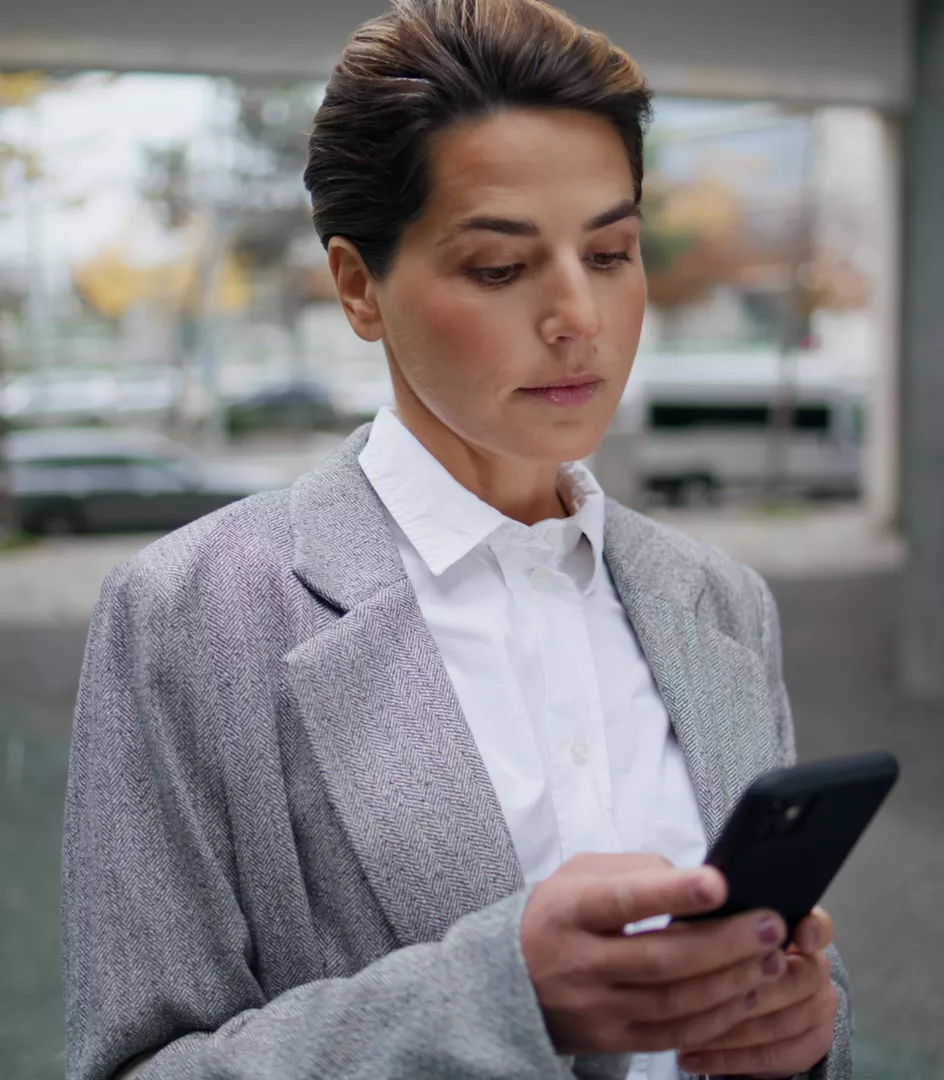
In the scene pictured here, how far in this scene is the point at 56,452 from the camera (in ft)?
28.8

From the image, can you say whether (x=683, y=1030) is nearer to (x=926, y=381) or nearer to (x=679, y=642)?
(x=679, y=642)

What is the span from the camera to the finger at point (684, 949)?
0.90 meters

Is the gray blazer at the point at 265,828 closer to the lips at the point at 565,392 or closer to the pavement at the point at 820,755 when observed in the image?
the lips at the point at 565,392

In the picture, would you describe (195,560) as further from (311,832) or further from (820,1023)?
(820,1023)

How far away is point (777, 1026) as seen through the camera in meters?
1.04

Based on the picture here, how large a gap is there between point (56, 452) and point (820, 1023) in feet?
27.2

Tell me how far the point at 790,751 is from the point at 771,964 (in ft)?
1.77

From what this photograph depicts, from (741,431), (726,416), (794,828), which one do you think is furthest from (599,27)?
(794,828)

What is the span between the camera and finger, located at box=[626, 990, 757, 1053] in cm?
94

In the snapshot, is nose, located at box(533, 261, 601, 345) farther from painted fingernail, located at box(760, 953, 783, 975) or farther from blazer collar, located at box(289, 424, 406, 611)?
painted fingernail, located at box(760, 953, 783, 975)

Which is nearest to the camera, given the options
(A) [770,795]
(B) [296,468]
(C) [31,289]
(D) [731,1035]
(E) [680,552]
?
(A) [770,795]

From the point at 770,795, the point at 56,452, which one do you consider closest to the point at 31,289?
the point at 56,452

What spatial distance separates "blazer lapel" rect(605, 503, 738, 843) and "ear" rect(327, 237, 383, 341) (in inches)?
13.7

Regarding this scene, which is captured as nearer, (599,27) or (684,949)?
(684,949)
